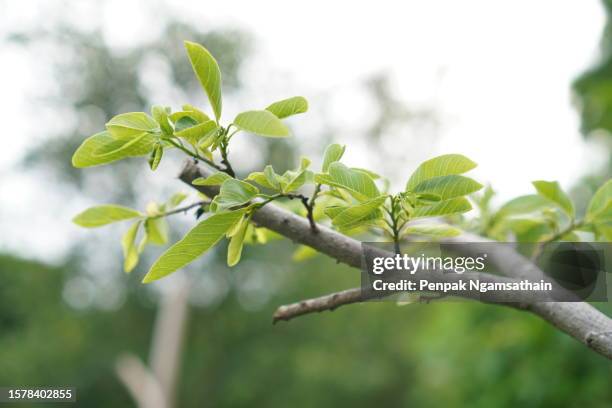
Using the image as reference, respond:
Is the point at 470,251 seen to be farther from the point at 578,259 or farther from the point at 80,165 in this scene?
the point at 80,165

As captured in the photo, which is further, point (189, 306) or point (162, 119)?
point (189, 306)

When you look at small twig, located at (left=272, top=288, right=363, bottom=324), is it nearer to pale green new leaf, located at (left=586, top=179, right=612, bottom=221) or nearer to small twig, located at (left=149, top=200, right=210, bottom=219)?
→ small twig, located at (left=149, top=200, right=210, bottom=219)

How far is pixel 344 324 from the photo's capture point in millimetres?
7211

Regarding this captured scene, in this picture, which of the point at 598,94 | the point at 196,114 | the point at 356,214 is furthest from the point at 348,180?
the point at 598,94

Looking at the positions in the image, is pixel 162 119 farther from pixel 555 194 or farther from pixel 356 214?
pixel 555 194

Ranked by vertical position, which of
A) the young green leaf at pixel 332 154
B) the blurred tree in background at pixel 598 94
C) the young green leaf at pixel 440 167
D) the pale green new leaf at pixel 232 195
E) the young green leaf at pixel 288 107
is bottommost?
the pale green new leaf at pixel 232 195

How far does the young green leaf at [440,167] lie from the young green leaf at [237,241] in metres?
0.13

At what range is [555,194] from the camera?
0.61m

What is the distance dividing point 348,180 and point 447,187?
0.08 m

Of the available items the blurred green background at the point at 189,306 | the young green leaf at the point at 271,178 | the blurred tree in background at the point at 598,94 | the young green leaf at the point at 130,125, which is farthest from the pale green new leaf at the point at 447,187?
the blurred green background at the point at 189,306

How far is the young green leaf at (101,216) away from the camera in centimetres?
58

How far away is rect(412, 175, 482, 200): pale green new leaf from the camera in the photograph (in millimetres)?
427

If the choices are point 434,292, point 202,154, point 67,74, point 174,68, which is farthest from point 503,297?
point 67,74

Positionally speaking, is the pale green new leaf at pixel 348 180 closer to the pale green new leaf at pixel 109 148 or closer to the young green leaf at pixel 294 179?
the young green leaf at pixel 294 179
